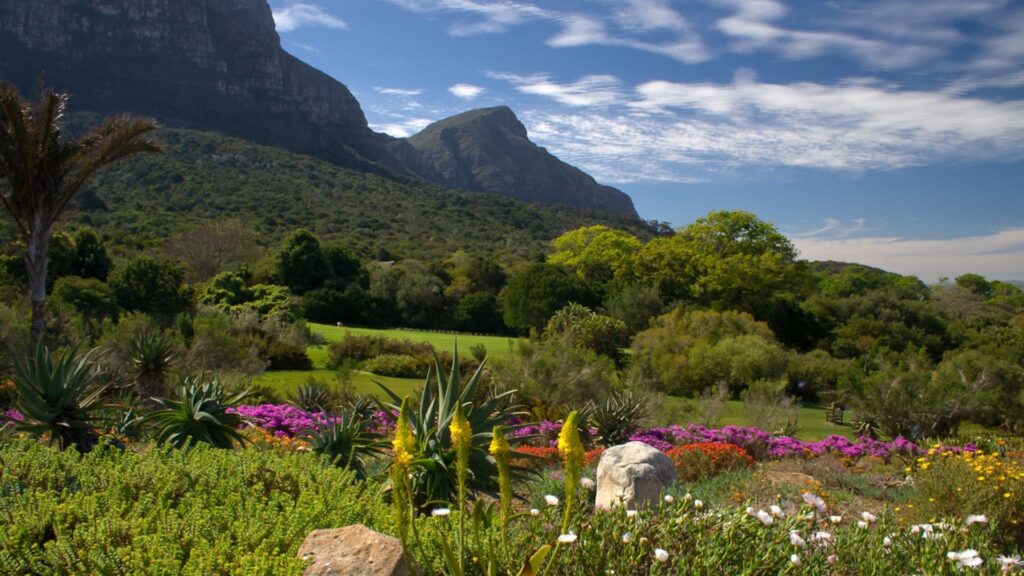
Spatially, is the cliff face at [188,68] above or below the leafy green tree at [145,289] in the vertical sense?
above

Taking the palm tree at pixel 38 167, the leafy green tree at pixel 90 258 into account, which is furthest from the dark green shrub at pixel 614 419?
the leafy green tree at pixel 90 258

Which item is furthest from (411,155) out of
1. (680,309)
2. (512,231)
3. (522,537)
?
(522,537)

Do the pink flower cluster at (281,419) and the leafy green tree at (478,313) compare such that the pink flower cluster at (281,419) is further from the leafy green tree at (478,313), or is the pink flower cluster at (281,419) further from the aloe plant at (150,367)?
the leafy green tree at (478,313)

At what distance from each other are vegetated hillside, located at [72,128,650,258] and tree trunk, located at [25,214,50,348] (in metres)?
30.9

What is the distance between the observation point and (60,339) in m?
15.2

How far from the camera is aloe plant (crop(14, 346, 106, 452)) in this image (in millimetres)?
5945

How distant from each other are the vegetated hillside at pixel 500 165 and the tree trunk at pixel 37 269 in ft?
448

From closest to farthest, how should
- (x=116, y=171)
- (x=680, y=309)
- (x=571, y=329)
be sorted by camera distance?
(x=571, y=329) < (x=680, y=309) < (x=116, y=171)

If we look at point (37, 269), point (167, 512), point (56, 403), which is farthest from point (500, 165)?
point (167, 512)

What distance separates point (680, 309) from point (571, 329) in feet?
21.2

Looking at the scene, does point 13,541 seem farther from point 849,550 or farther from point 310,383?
point 310,383

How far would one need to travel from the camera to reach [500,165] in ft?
547

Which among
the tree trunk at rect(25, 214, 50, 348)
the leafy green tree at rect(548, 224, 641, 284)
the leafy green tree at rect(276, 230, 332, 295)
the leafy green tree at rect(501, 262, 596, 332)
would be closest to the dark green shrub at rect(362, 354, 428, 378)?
the tree trunk at rect(25, 214, 50, 348)

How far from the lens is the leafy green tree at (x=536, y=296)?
1398 inches
